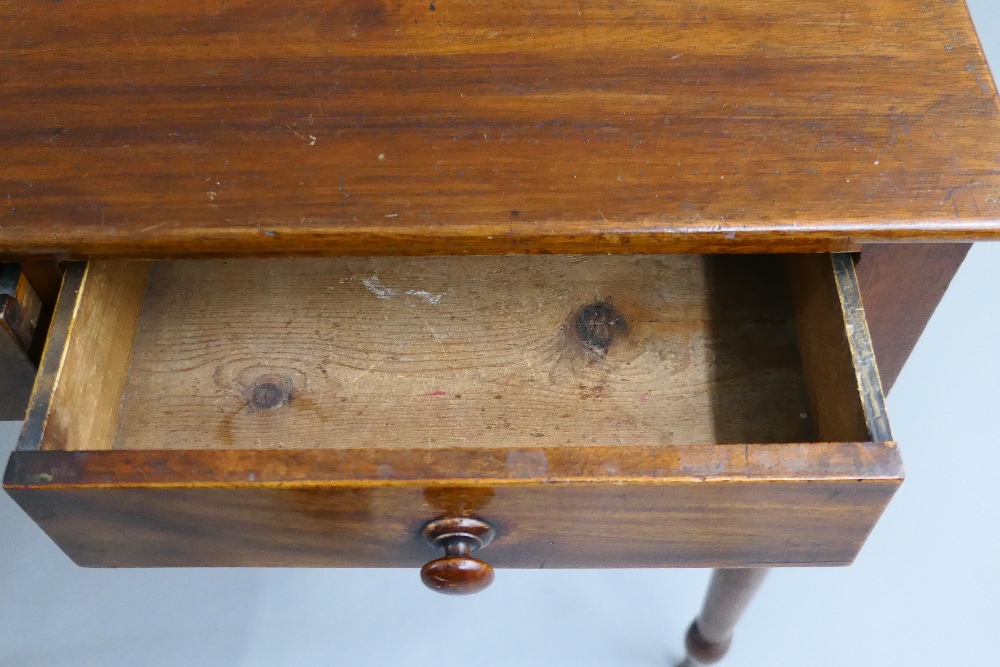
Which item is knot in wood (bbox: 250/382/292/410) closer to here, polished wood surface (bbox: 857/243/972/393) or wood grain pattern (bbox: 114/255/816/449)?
wood grain pattern (bbox: 114/255/816/449)

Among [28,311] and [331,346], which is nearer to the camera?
[28,311]

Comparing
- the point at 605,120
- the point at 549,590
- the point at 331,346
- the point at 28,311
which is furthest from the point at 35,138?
the point at 549,590

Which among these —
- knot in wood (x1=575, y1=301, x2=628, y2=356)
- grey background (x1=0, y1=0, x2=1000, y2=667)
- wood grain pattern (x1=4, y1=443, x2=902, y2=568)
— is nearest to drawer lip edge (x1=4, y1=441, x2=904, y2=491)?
wood grain pattern (x1=4, y1=443, x2=902, y2=568)

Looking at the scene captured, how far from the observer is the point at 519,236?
0.79m

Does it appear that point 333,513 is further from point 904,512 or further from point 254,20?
point 904,512

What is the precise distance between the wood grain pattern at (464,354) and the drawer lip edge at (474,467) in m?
0.17

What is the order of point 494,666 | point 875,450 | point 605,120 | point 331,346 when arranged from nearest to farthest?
point 875,450 < point 605,120 < point 331,346 < point 494,666

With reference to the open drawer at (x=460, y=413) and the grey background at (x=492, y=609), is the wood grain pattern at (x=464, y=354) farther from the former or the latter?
the grey background at (x=492, y=609)

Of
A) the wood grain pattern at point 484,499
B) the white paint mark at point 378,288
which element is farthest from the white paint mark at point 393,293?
the wood grain pattern at point 484,499

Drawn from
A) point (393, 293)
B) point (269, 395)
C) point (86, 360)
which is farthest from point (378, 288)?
point (86, 360)

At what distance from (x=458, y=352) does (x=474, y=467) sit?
0.24m

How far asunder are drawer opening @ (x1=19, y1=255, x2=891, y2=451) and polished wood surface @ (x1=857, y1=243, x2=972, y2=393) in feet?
0.10

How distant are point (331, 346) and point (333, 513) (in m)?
0.22

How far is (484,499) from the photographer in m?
0.77
